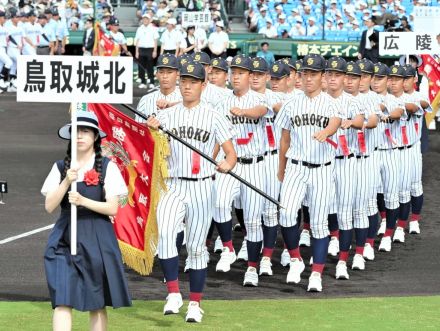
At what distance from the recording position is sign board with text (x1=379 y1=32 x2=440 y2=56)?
22.5 metres

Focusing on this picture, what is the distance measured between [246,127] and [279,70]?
5.71 ft

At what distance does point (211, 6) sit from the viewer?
41531 mm

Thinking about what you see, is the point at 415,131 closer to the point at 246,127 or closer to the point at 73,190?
the point at 246,127

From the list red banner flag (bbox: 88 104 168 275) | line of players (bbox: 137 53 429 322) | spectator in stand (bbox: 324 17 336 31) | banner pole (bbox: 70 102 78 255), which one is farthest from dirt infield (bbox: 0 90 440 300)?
spectator in stand (bbox: 324 17 336 31)

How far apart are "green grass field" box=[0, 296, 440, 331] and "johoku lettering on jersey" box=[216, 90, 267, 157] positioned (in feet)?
6.94

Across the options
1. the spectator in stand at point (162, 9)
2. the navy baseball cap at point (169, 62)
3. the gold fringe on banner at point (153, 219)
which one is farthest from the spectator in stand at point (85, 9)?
the gold fringe on banner at point (153, 219)

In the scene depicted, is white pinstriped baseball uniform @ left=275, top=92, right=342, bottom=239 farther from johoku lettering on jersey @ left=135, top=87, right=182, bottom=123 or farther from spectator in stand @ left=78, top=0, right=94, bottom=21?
spectator in stand @ left=78, top=0, right=94, bottom=21

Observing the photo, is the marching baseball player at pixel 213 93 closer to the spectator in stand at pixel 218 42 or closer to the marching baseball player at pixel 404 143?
the marching baseball player at pixel 404 143

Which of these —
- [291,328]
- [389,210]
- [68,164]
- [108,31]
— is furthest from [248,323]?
[108,31]

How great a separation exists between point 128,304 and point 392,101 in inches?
291

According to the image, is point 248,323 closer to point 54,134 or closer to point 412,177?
point 412,177

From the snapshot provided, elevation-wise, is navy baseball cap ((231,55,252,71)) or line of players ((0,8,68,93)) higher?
navy baseball cap ((231,55,252,71))

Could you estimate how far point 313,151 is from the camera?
13109mm

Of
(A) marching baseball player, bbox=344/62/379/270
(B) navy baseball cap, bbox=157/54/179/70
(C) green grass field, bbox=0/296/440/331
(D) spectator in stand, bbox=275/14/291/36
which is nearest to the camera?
(C) green grass field, bbox=0/296/440/331
